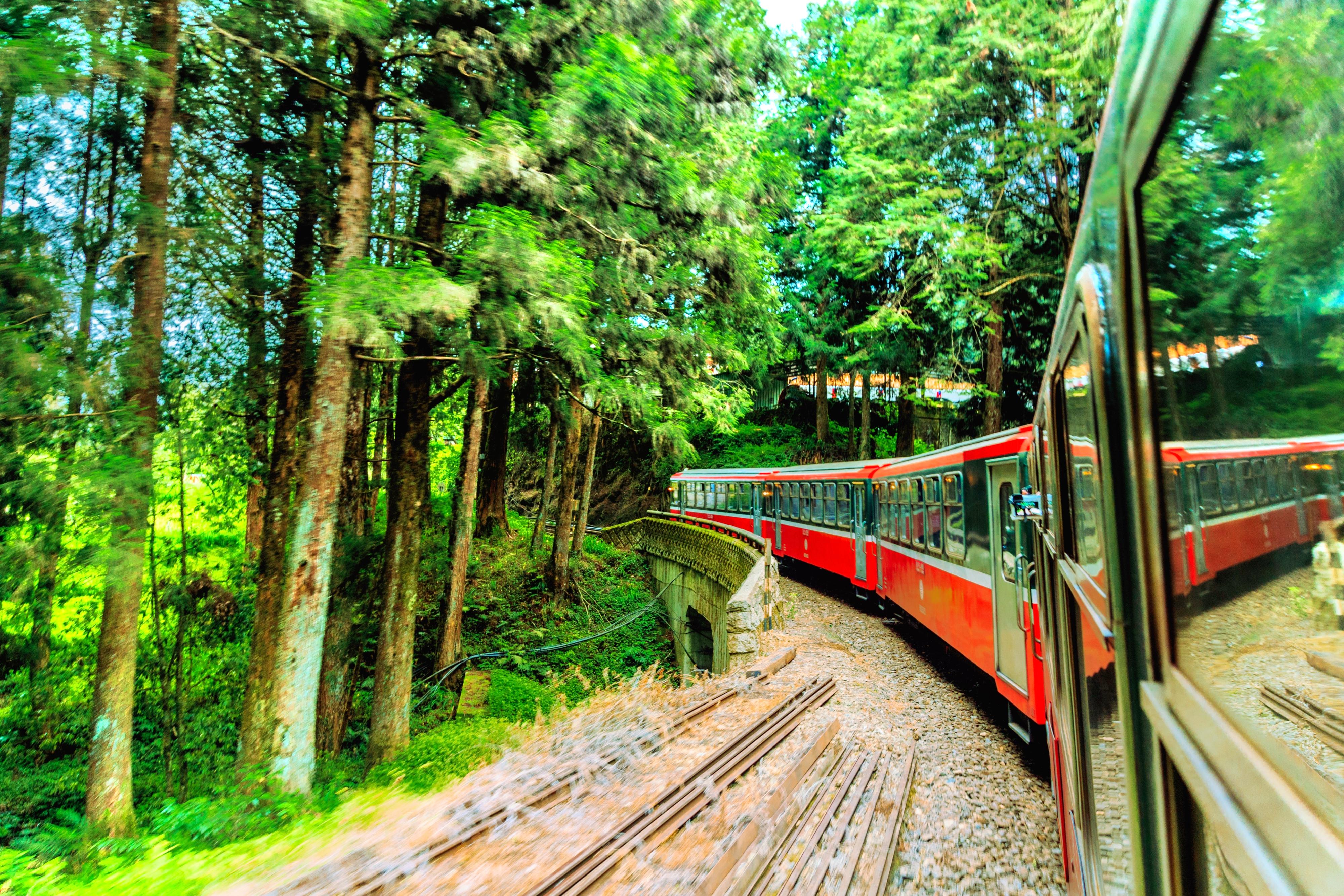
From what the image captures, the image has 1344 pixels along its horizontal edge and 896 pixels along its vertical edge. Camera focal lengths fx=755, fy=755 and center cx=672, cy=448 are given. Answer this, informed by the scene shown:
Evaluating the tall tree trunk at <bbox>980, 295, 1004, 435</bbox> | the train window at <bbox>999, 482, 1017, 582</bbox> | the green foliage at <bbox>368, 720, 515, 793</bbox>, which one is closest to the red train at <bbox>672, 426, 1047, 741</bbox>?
the train window at <bbox>999, 482, 1017, 582</bbox>

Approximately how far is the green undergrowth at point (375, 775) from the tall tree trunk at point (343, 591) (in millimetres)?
756

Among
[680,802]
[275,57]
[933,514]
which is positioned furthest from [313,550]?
[933,514]

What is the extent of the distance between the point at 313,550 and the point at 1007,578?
23.5 feet

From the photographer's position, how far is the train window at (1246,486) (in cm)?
92

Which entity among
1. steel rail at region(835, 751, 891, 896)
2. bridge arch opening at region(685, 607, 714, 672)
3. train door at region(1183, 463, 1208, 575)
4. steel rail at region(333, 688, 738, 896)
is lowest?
bridge arch opening at region(685, 607, 714, 672)

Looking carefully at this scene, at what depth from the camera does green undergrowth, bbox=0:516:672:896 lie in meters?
5.34

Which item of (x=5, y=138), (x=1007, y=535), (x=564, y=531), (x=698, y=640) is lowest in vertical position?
(x=698, y=640)

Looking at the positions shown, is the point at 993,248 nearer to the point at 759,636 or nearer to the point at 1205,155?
the point at 759,636

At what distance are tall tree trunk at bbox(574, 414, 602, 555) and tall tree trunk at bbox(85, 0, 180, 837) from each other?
491 inches

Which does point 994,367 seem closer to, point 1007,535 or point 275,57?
point 1007,535

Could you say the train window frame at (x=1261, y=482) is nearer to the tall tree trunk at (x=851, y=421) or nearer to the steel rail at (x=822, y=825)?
the steel rail at (x=822, y=825)

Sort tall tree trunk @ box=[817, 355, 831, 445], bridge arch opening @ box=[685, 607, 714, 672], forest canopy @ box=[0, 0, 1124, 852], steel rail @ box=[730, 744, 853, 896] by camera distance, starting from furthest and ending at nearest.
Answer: tall tree trunk @ box=[817, 355, 831, 445], bridge arch opening @ box=[685, 607, 714, 672], forest canopy @ box=[0, 0, 1124, 852], steel rail @ box=[730, 744, 853, 896]

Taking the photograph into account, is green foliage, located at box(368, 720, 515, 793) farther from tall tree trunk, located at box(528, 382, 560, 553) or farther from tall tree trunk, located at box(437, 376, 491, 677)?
tall tree trunk, located at box(528, 382, 560, 553)

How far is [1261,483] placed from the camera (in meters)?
0.90
